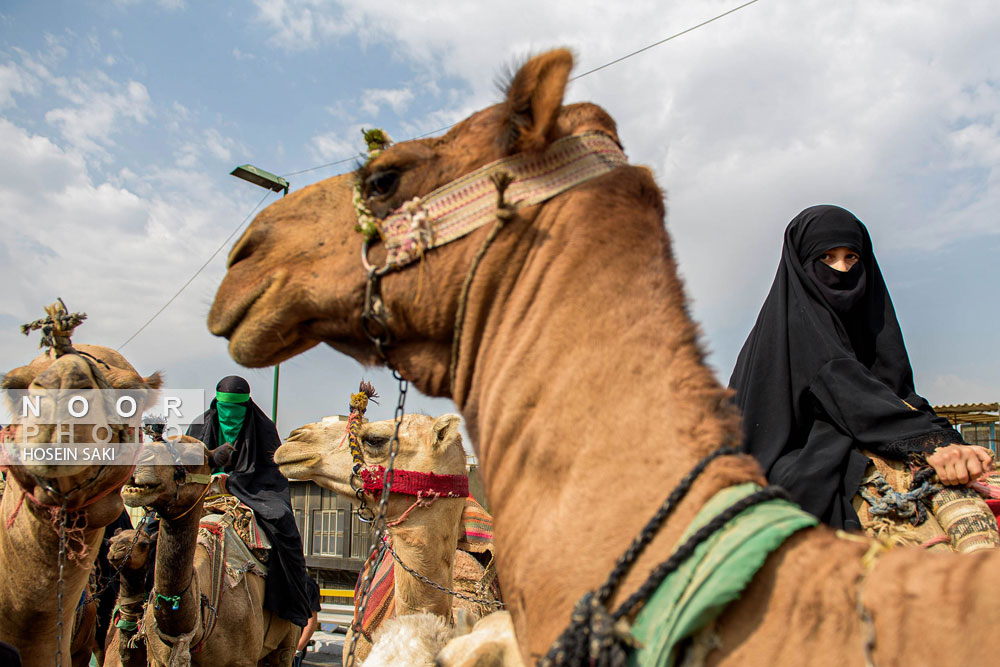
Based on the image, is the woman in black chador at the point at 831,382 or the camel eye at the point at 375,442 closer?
the woman in black chador at the point at 831,382

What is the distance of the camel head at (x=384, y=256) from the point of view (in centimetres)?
176

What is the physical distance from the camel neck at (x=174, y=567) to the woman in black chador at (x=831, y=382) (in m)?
4.15

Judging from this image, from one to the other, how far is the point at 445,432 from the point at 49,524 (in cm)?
278

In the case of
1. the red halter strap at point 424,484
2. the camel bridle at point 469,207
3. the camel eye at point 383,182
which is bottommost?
the red halter strap at point 424,484

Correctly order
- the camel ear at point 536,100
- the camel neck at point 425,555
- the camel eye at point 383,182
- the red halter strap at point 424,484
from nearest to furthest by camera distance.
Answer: the camel ear at point 536,100 → the camel eye at point 383,182 → the camel neck at point 425,555 → the red halter strap at point 424,484

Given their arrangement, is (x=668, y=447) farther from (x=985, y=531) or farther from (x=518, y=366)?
(x=985, y=531)

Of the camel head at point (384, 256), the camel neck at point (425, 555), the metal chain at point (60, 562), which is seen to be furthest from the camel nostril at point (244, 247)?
the camel neck at point (425, 555)

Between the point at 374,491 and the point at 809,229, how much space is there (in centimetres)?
384

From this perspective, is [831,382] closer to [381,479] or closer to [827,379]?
[827,379]

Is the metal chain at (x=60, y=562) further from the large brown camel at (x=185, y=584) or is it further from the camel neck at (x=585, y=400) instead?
the camel neck at (x=585, y=400)

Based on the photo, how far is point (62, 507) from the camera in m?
4.12

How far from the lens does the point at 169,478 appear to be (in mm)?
4957

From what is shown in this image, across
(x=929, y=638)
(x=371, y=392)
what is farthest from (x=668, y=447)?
(x=371, y=392)

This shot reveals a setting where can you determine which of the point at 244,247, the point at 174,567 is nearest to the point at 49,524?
the point at 174,567
